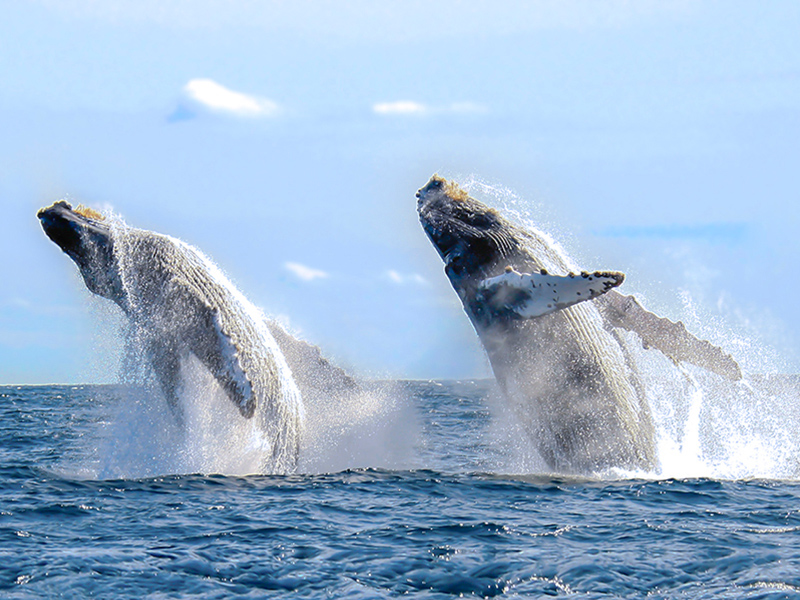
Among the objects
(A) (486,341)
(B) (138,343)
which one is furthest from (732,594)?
(B) (138,343)

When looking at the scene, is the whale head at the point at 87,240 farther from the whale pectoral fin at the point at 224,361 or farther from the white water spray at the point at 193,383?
the whale pectoral fin at the point at 224,361

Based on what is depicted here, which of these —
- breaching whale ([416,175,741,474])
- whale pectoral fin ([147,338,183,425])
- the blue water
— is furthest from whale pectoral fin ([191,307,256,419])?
breaching whale ([416,175,741,474])

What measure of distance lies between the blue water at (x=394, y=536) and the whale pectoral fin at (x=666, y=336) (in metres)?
2.15

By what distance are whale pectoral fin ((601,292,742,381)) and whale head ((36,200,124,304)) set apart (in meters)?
8.32

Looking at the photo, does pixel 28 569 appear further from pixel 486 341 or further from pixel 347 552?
pixel 486 341

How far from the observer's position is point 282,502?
457 inches

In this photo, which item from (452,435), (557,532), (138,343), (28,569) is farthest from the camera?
(452,435)

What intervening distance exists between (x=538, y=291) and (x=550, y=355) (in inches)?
75.3

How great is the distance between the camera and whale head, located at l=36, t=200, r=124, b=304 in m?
14.4

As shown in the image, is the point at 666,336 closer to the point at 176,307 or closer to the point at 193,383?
the point at 193,383

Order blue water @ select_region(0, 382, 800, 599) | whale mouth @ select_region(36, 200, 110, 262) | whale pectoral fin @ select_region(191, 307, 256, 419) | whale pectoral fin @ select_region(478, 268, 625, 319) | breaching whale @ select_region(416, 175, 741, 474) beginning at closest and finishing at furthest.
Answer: blue water @ select_region(0, 382, 800, 599), whale pectoral fin @ select_region(478, 268, 625, 319), whale pectoral fin @ select_region(191, 307, 256, 419), breaching whale @ select_region(416, 175, 741, 474), whale mouth @ select_region(36, 200, 110, 262)

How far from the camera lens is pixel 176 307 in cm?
1388

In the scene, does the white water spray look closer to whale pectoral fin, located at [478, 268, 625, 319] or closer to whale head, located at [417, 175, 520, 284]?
whale head, located at [417, 175, 520, 284]

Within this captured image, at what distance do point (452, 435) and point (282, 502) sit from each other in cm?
1324
